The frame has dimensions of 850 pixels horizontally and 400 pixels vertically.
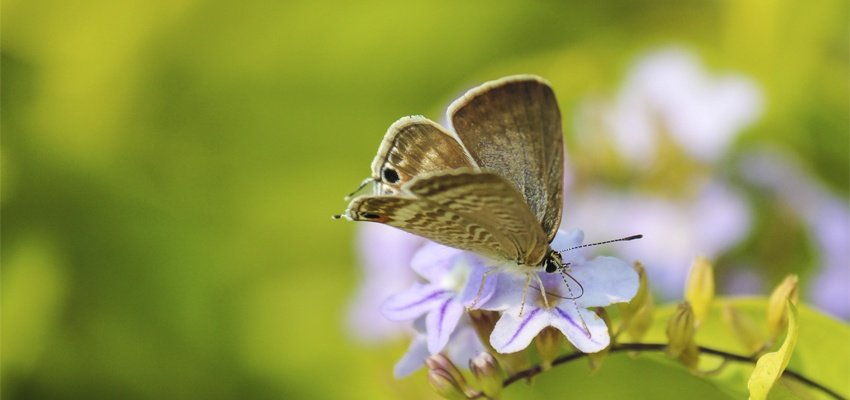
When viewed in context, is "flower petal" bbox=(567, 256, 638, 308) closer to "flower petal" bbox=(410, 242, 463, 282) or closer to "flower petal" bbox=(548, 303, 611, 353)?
"flower petal" bbox=(548, 303, 611, 353)

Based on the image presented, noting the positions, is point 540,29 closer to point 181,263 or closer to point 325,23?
point 325,23

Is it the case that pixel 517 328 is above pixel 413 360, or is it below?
above

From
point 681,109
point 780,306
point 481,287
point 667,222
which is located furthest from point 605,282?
point 681,109

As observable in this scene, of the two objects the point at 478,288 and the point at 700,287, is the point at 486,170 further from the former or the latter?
the point at 700,287

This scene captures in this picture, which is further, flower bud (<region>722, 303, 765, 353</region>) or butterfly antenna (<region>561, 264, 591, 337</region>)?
flower bud (<region>722, 303, 765, 353</region>)

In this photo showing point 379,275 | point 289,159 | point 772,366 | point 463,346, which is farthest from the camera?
point 289,159

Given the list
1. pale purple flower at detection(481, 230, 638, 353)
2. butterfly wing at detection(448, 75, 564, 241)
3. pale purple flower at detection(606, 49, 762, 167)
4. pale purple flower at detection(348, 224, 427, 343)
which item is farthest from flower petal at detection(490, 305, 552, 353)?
pale purple flower at detection(606, 49, 762, 167)

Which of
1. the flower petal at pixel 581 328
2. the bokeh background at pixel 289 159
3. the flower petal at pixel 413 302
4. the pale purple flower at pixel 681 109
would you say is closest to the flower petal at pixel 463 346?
the flower petal at pixel 413 302
